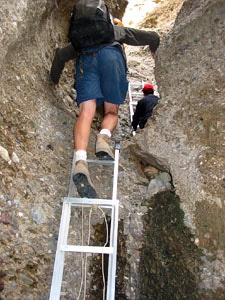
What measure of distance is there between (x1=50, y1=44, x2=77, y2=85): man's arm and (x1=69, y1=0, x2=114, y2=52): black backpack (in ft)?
1.08

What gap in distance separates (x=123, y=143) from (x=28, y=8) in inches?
74.6

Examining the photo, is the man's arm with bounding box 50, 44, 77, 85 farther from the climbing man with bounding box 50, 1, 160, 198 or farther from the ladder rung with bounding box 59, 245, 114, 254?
the ladder rung with bounding box 59, 245, 114, 254

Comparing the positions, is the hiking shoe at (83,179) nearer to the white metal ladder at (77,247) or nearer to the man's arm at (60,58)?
the white metal ladder at (77,247)

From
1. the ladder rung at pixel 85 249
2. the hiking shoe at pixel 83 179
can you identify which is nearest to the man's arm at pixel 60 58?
the hiking shoe at pixel 83 179

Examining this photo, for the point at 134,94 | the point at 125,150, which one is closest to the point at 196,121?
the point at 125,150

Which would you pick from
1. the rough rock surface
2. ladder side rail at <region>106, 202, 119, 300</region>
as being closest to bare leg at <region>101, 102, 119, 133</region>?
the rough rock surface

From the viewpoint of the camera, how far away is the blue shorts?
146 inches

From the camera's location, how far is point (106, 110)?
3939mm

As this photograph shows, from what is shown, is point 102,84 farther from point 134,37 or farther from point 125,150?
point 125,150

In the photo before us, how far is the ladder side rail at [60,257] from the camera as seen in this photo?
279cm

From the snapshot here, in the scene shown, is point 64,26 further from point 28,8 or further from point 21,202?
point 21,202

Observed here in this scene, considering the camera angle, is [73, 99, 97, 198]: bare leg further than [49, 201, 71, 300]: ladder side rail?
Yes

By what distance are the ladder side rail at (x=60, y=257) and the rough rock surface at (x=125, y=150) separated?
11 centimetres

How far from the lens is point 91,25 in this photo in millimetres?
3654
